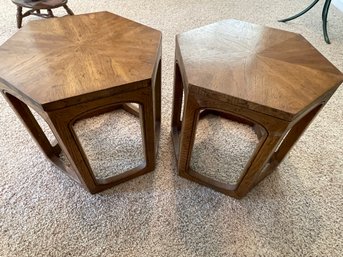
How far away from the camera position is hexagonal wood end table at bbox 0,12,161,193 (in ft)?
2.04

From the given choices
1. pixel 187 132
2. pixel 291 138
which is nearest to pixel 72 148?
pixel 187 132

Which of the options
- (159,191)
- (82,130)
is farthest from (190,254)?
(82,130)

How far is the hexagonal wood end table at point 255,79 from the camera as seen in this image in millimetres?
630

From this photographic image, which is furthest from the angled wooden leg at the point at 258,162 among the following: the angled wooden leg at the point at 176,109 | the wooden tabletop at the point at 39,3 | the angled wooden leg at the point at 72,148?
the wooden tabletop at the point at 39,3

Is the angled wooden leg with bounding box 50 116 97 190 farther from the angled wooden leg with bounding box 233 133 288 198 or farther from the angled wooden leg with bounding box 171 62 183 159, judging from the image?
the angled wooden leg with bounding box 233 133 288 198

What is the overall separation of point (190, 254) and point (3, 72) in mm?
852

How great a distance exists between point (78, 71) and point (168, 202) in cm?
64

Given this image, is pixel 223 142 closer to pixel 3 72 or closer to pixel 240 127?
pixel 240 127

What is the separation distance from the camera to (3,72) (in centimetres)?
66

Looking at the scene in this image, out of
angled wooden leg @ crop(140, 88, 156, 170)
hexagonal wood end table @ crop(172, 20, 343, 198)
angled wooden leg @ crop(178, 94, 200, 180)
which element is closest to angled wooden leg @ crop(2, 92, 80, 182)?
angled wooden leg @ crop(140, 88, 156, 170)

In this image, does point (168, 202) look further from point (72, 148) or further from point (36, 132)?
point (36, 132)

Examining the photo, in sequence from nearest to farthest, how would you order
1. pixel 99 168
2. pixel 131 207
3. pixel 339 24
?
pixel 131 207
pixel 99 168
pixel 339 24

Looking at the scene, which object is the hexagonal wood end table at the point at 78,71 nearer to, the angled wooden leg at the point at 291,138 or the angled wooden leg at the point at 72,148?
the angled wooden leg at the point at 72,148

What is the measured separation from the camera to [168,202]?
102 cm
